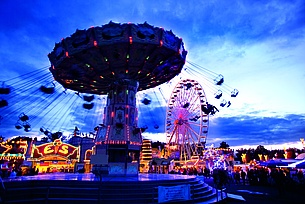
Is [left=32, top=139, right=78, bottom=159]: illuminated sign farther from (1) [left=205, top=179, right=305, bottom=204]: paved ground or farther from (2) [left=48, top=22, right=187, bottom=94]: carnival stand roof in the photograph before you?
(1) [left=205, top=179, right=305, bottom=204]: paved ground

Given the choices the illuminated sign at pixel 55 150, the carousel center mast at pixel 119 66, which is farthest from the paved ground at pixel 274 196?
the illuminated sign at pixel 55 150

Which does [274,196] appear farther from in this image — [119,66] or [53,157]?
[53,157]

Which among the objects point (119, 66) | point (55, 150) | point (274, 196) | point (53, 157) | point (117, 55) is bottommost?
point (274, 196)

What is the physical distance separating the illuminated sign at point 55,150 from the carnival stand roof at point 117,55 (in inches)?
409

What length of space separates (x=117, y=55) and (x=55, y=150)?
18.5m

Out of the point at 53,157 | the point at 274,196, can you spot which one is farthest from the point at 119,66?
the point at 53,157

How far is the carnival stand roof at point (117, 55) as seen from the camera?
59.4ft

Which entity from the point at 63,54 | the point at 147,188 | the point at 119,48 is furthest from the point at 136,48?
the point at 147,188

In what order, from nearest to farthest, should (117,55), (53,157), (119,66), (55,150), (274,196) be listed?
(274,196) < (117,55) < (119,66) < (53,157) < (55,150)

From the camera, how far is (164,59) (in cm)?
2158

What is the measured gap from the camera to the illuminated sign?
96.9ft

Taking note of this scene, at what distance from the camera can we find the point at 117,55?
19938 mm

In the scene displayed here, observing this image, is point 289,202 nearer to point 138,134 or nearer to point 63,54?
point 138,134

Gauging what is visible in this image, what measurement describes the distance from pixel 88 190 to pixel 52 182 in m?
2.00
